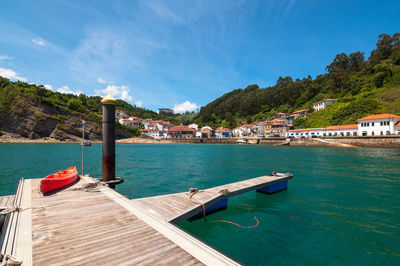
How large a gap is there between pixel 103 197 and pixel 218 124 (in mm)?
137521

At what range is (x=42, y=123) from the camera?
74312mm

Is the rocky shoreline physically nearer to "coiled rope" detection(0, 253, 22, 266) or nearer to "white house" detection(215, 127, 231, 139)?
"white house" detection(215, 127, 231, 139)

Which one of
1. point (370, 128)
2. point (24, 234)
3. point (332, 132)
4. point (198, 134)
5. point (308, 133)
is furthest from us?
point (198, 134)

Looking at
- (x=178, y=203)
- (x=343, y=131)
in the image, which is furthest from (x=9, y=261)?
(x=343, y=131)

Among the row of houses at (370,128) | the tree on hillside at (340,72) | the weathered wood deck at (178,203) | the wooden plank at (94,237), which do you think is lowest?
the weathered wood deck at (178,203)

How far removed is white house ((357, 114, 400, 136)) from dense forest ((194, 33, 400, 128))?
862cm

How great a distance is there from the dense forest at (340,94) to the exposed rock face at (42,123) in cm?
8494

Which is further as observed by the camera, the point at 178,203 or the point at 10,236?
the point at 178,203

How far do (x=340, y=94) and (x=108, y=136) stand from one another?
10827cm

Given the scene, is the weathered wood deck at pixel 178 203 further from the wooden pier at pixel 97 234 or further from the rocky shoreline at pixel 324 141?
the rocky shoreline at pixel 324 141

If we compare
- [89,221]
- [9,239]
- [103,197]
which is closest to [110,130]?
[103,197]

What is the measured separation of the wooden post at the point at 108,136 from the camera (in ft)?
27.9

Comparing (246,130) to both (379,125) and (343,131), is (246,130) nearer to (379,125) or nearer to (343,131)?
(343,131)

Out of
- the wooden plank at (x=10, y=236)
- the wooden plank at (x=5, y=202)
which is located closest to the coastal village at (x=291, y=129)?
the wooden plank at (x=10, y=236)
